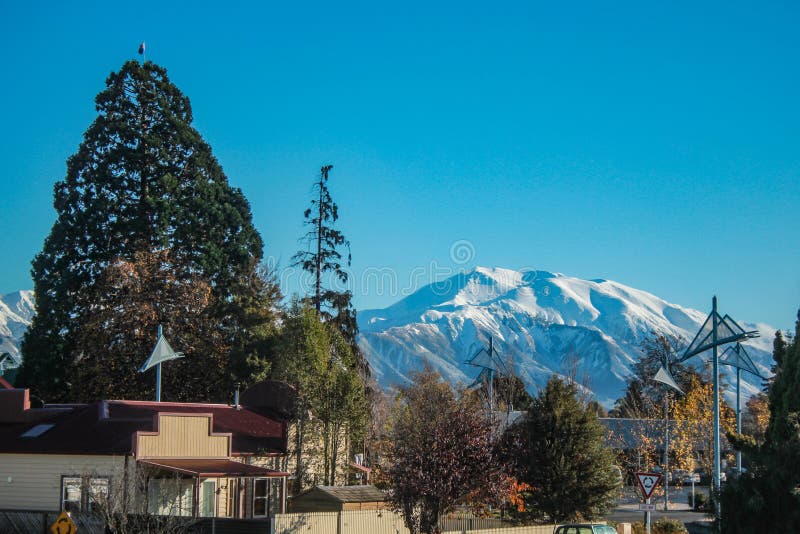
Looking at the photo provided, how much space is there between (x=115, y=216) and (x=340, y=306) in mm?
15733

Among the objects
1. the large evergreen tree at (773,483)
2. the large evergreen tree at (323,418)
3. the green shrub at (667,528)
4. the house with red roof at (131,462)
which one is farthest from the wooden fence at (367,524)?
the large evergreen tree at (773,483)

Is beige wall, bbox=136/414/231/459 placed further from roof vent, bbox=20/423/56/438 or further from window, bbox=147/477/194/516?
roof vent, bbox=20/423/56/438

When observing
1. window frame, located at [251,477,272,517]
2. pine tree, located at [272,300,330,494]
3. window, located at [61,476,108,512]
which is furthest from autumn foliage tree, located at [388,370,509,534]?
pine tree, located at [272,300,330,494]

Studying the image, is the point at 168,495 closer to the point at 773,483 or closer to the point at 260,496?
the point at 260,496

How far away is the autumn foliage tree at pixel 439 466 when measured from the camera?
35.9 metres

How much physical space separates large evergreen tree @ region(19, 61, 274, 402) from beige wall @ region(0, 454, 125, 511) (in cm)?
2026

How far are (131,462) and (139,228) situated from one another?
1209 inches

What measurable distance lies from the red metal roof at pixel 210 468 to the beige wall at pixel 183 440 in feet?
1.22

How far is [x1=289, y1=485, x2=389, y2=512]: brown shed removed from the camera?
131ft

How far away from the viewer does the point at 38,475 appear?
40.0 meters

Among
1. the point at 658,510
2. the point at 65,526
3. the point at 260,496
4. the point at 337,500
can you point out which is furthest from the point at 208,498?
the point at 658,510

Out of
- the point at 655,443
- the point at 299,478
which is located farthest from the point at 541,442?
the point at 655,443

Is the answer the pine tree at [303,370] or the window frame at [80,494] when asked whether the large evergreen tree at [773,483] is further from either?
the pine tree at [303,370]

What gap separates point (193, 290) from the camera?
64000 mm
